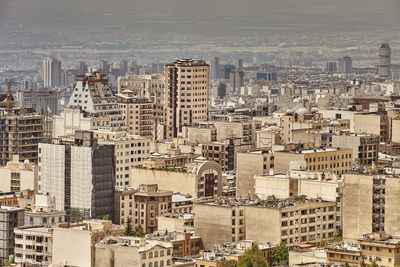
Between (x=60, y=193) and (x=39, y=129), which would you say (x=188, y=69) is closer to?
(x=39, y=129)

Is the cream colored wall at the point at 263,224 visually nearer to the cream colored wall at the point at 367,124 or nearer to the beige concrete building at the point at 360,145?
the beige concrete building at the point at 360,145

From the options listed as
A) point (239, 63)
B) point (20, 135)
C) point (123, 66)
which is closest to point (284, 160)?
point (20, 135)

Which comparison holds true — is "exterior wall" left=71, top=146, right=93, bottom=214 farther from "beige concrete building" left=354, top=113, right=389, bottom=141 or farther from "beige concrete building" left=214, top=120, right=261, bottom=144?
"beige concrete building" left=354, top=113, right=389, bottom=141

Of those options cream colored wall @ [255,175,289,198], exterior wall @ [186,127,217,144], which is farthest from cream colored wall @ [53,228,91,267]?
exterior wall @ [186,127,217,144]

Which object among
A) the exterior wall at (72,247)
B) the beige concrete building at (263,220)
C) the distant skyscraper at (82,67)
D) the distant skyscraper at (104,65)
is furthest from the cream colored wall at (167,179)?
the distant skyscraper at (104,65)

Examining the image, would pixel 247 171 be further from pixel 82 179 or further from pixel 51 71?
pixel 51 71

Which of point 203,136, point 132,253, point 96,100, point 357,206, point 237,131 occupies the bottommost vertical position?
point 132,253

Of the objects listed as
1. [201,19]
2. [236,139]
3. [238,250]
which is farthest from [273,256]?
[201,19]
